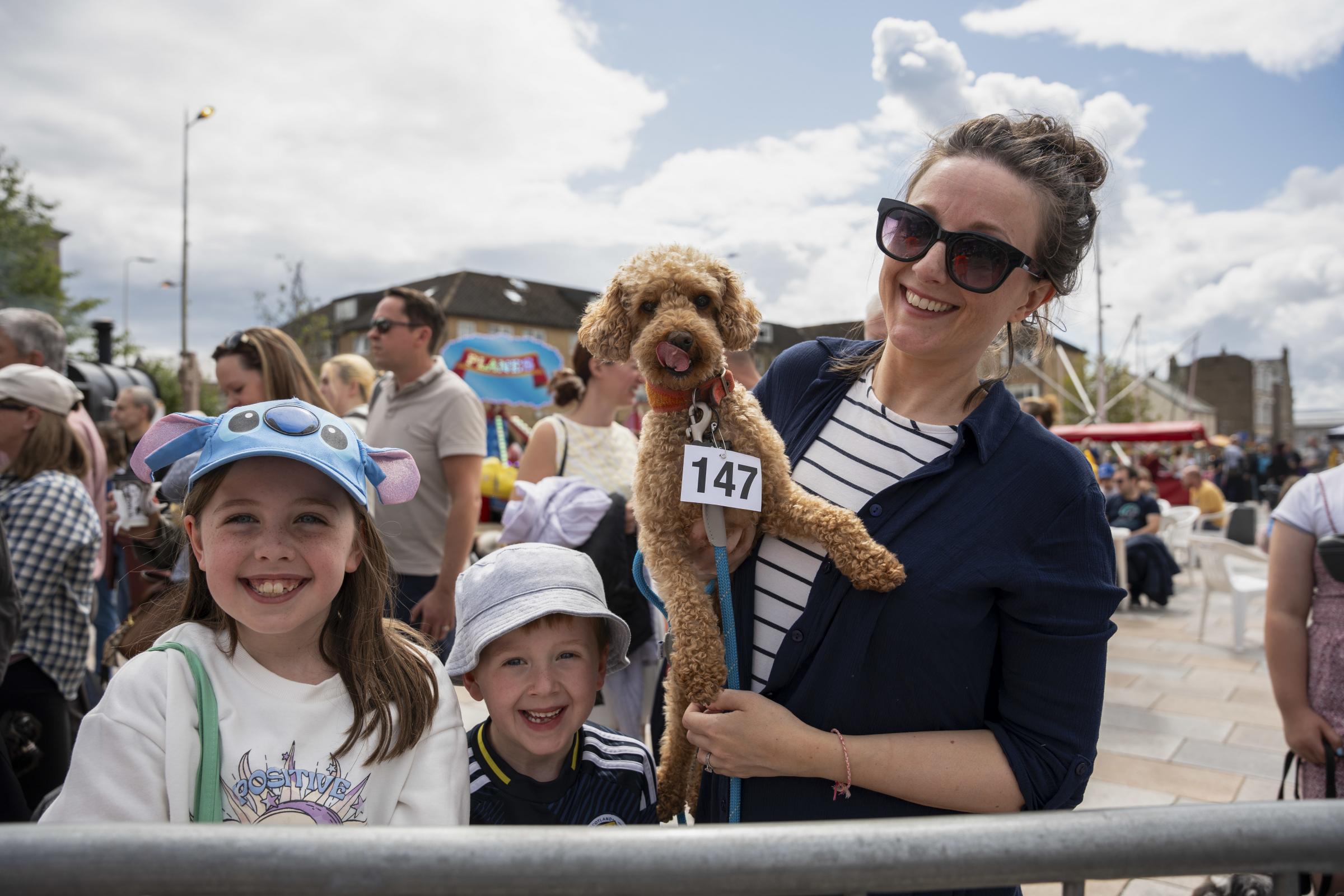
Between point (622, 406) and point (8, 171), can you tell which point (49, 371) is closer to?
point (622, 406)

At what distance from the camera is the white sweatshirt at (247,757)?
4.10 ft

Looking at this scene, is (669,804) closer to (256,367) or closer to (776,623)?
(776,623)

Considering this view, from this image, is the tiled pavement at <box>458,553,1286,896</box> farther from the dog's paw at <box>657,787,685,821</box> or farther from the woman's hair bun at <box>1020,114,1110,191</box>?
the woman's hair bun at <box>1020,114,1110,191</box>

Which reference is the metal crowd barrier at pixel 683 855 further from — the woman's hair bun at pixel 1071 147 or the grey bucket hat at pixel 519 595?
the woman's hair bun at pixel 1071 147

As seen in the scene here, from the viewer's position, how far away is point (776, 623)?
152 cm

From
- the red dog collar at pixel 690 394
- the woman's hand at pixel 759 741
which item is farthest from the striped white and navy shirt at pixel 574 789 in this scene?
the red dog collar at pixel 690 394

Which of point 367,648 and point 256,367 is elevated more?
point 256,367

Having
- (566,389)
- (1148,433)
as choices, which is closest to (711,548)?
(566,389)

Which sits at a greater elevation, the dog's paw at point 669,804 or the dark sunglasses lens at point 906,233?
the dark sunglasses lens at point 906,233

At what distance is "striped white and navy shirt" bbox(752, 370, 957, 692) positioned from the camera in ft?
4.94

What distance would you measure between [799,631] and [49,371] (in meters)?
3.52

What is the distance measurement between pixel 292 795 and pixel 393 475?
624 millimetres

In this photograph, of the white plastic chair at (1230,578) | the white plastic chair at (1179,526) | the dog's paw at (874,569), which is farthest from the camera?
the white plastic chair at (1179,526)

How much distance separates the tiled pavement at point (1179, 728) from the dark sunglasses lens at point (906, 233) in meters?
2.39
